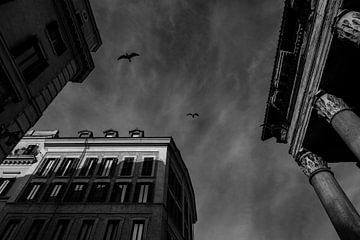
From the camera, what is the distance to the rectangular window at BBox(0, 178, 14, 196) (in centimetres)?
2488

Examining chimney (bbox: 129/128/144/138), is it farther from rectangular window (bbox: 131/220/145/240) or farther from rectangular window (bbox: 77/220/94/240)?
rectangular window (bbox: 131/220/145/240)

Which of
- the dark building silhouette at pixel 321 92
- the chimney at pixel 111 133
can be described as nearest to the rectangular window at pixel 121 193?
the chimney at pixel 111 133

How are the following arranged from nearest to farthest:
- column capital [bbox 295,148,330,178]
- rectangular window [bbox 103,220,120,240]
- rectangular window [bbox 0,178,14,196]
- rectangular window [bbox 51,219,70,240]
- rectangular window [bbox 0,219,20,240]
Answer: column capital [bbox 295,148,330,178] < rectangular window [bbox 103,220,120,240] < rectangular window [bbox 51,219,70,240] < rectangular window [bbox 0,219,20,240] < rectangular window [bbox 0,178,14,196]

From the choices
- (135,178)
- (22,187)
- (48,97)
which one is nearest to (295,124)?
(48,97)

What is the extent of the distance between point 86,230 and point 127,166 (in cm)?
824

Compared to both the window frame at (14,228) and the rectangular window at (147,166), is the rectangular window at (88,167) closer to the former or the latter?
the rectangular window at (147,166)

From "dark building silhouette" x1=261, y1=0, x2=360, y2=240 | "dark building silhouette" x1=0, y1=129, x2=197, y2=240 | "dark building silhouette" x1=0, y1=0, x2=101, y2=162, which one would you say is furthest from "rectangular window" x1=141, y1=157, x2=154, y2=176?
"dark building silhouette" x1=261, y1=0, x2=360, y2=240

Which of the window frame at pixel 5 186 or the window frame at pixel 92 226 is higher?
the window frame at pixel 5 186

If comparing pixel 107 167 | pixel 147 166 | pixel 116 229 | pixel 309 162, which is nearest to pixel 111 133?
pixel 107 167

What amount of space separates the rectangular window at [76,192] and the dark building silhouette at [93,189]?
10 cm

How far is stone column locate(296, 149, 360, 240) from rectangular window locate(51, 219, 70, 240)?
66.8 ft

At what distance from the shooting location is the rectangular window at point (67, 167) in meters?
26.2

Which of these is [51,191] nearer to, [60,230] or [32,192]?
[32,192]

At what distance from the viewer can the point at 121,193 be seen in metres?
23.4
